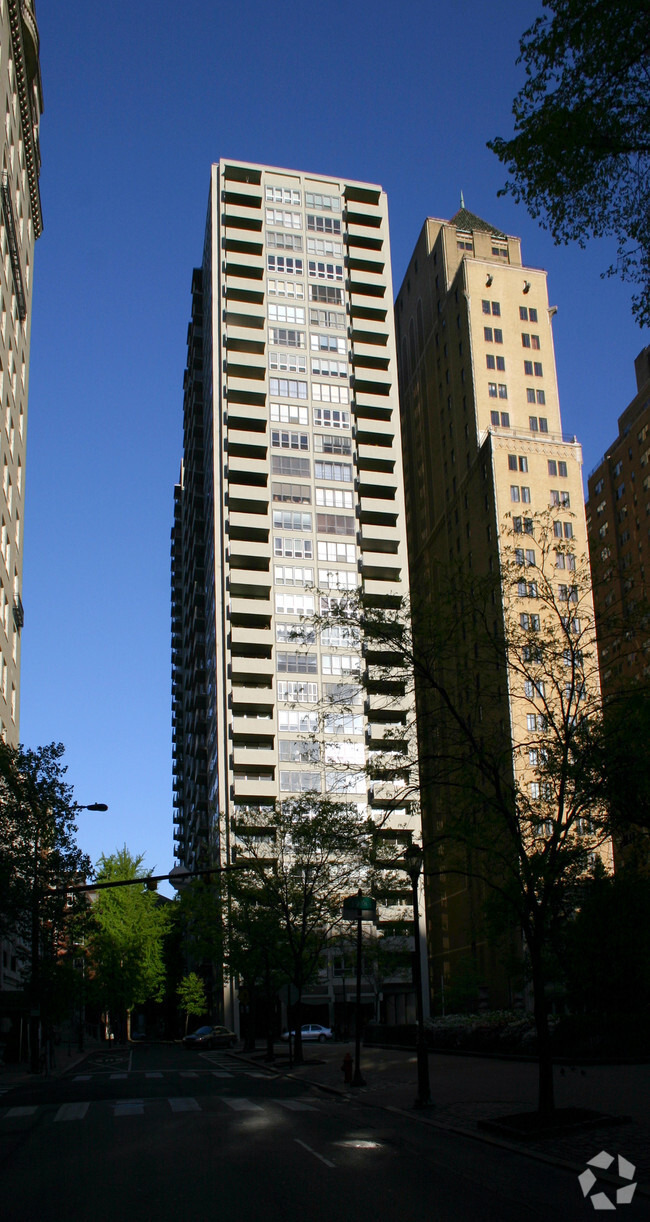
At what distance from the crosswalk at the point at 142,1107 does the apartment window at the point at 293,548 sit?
69414mm

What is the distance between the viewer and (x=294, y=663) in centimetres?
9256

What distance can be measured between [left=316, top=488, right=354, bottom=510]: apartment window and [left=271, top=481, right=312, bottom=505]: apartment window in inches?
42.1

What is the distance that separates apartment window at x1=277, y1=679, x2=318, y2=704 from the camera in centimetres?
9156

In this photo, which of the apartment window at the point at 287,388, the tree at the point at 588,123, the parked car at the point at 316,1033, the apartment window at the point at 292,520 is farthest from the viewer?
the apartment window at the point at 287,388

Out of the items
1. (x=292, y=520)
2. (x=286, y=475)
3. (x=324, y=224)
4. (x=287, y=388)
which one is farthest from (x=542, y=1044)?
(x=324, y=224)

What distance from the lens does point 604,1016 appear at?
25438 millimetres

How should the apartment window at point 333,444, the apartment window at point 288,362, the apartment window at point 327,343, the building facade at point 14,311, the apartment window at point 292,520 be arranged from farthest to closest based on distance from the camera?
1. the apartment window at point 327,343
2. the apartment window at point 288,362
3. the apartment window at point 333,444
4. the apartment window at point 292,520
5. the building facade at point 14,311

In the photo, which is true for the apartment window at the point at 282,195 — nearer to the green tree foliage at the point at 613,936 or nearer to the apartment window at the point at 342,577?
the apartment window at the point at 342,577

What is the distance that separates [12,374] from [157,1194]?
63766mm

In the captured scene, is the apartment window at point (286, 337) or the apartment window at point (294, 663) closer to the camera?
the apartment window at point (294, 663)

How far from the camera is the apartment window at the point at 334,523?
322 ft

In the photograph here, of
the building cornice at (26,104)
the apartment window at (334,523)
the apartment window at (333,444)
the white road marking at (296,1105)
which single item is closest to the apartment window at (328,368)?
the apartment window at (333,444)

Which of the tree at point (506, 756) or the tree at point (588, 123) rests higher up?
the tree at point (588, 123)

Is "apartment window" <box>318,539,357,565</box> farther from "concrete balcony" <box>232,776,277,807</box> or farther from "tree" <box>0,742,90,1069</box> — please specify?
"tree" <box>0,742,90,1069</box>
